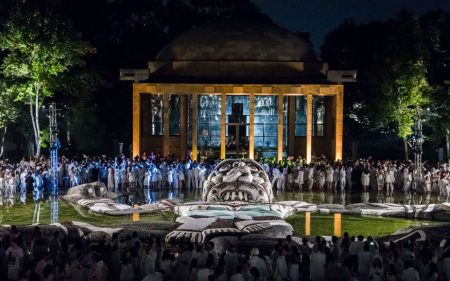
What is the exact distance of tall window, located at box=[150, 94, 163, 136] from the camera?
153 ft

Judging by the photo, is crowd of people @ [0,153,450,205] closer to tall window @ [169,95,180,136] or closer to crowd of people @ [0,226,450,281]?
tall window @ [169,95,180,136]

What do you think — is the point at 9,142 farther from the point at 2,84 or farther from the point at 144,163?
the point at 144,163

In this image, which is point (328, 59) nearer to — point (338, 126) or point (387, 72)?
point (387, 72)

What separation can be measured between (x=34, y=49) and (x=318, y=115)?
19.7 meters

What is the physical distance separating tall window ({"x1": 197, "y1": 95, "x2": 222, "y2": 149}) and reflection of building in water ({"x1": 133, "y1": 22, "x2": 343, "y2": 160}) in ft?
0.21

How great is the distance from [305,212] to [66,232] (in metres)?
10.2

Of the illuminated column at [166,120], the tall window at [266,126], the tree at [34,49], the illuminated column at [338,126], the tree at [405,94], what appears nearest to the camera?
the tree at [34,49]

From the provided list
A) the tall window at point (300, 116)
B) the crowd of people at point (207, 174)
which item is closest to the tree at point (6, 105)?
the crowd of people at point (207, 174)

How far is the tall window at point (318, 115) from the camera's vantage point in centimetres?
4641

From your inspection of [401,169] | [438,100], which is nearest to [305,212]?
[401,169]

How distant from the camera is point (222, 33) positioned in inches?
1756

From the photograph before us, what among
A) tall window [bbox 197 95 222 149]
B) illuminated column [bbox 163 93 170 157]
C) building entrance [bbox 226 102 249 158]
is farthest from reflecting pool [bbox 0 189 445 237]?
tall window [bbox 197 95 222 149]

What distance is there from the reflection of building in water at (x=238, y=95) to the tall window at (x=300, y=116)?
65mm

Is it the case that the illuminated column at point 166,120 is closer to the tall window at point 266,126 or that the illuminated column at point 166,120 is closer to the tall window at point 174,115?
the tall window at point 174,115
